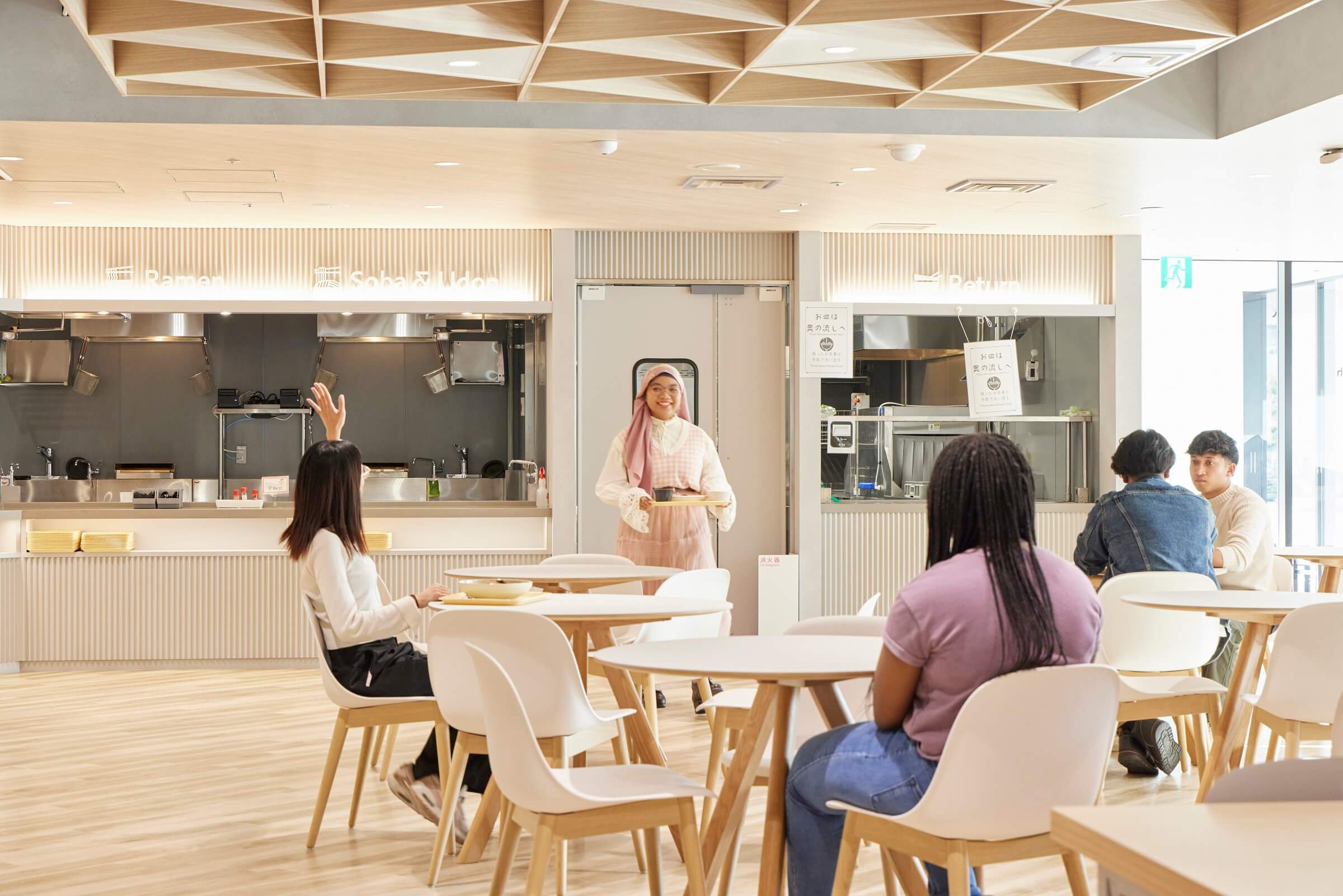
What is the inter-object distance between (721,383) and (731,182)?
1.98m

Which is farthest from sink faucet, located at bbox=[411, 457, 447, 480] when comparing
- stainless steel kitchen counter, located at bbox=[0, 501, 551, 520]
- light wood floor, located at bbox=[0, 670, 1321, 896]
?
light wood floor, located at bbox=[0, 670, 1321, 896]

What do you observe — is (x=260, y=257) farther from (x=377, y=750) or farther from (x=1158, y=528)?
(x=1158, y=528)

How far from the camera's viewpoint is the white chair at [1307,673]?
3.76 metres

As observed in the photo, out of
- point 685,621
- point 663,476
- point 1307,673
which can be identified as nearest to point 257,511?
point 663,476

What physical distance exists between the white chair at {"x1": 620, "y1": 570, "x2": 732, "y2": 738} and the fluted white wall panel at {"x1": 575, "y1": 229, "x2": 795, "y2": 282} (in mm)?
3940

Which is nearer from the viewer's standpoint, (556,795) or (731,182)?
(556,795)

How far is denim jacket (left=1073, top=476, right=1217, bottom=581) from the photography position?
4.84m

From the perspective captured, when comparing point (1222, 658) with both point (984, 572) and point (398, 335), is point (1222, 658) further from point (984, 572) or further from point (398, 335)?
point (398, 335)

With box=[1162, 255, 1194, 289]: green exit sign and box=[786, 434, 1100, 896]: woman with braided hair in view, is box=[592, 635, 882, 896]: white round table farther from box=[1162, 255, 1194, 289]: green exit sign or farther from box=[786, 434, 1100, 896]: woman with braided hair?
box=[1162, 255, 1194, 289]: green exit sign

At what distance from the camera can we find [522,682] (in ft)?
10.5

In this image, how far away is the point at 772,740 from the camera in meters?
2.84

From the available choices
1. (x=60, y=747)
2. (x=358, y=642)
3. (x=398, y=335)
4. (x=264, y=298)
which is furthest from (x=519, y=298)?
(x=358, y=642)

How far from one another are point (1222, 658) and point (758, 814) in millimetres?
2013

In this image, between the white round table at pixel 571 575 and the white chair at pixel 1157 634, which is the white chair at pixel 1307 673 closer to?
the white chair at pixel 1157 634
